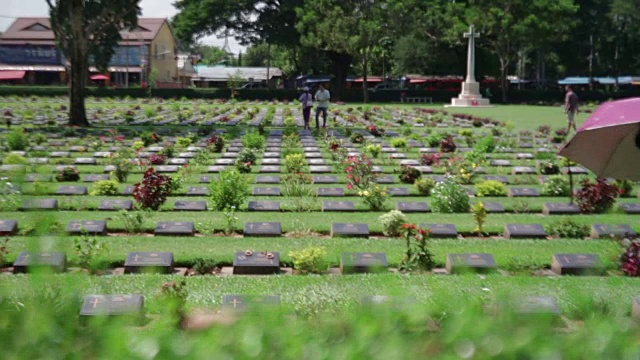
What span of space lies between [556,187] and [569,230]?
377 cm

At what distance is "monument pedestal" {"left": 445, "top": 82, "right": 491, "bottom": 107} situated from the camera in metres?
51.4

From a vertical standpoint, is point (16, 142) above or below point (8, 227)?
above

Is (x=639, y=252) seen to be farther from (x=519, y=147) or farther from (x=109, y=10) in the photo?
(x=109, y=10)

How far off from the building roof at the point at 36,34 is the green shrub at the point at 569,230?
66.8 metres

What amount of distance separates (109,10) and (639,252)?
23.4 meters

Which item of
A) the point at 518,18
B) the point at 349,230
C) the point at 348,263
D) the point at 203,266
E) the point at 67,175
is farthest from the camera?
the point at 518,18

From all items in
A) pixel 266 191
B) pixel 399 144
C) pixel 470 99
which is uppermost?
pixel 470 99

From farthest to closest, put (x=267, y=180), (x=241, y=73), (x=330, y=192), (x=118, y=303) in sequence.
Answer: (x=241, y=73)
(x=267, y=180)
(x=330, y=192)
(x=118, y=303)

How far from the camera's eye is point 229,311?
183 cm

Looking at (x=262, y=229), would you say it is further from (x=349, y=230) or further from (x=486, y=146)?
(x=486, y=146)

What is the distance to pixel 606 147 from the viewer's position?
9.10m

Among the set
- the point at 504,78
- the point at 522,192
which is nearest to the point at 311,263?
the point at 522,192

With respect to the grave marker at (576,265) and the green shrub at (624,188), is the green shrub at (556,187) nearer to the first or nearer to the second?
the green shrub at (624,188)

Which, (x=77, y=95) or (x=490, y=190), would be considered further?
(x=77, y=95)
